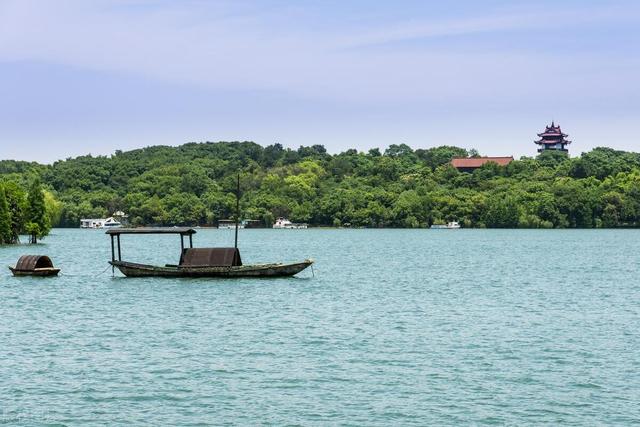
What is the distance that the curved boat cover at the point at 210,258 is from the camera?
247ft

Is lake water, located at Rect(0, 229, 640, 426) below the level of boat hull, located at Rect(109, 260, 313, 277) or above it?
below

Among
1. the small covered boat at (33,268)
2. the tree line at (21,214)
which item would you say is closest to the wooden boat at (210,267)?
the small covered boat at (33,268)

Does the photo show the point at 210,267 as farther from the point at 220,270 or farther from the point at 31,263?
the point at 31,263

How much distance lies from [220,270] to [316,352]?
111ft

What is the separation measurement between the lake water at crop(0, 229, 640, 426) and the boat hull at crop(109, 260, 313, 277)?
2.36ft

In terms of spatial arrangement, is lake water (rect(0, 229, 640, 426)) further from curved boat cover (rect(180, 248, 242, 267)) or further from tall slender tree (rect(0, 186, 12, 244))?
tall slender tree (rect(0, 186, 12, 244))

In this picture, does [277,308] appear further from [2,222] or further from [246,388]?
[2,222]

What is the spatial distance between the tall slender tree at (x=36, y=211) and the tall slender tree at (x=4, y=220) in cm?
357

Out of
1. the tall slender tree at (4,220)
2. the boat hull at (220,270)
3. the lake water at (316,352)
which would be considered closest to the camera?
the lake water at (316,352)

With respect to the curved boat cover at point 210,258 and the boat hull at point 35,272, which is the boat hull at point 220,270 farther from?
the boat hull at point 35,272

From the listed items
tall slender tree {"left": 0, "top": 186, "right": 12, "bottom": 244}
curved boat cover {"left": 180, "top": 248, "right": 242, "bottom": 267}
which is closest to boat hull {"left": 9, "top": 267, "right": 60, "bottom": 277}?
curved boat cover {"left": 180, "top": 248, "right": 242, "bottom": 267}

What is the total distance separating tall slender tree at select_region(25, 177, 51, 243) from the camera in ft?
436

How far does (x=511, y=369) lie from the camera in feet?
123

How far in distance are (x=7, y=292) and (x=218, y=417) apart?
40942mm
